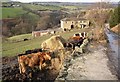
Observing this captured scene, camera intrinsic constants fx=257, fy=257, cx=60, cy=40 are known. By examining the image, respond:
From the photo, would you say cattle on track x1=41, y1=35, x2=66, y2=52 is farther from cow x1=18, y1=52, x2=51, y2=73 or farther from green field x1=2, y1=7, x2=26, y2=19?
green field x1=2, y1=7, x2=26, y2=19

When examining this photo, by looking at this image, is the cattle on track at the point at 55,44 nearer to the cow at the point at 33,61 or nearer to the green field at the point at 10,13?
the cow at the point at 33,61

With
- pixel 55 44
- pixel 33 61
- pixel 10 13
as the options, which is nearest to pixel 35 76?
pixel 33 61

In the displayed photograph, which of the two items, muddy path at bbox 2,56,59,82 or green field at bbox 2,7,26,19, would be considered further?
green field at bbox 2,7,26,19

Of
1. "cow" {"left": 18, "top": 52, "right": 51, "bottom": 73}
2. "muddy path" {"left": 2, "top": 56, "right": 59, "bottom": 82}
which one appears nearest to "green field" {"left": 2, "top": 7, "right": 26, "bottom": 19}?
"muddy path" {"left": 2, "top": 56, "right": 59, "bottom": 82}

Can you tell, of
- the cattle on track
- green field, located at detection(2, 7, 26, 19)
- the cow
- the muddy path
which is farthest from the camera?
green field, located at detection(2, 7, 26, 19)

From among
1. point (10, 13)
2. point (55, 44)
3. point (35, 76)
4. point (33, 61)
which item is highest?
point (55, 44)

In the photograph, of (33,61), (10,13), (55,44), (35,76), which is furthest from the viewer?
(10,13)

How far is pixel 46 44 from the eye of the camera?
30.1 meters

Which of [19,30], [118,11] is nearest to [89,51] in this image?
[118,11]

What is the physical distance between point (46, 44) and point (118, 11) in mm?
14279

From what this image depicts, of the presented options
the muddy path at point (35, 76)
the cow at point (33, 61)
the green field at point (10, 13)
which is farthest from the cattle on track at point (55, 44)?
the green field at point (10, 13)

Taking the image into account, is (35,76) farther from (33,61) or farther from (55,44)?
(55,44)

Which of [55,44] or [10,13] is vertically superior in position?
[55,44]

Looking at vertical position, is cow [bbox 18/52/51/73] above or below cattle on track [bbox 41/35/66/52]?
below
